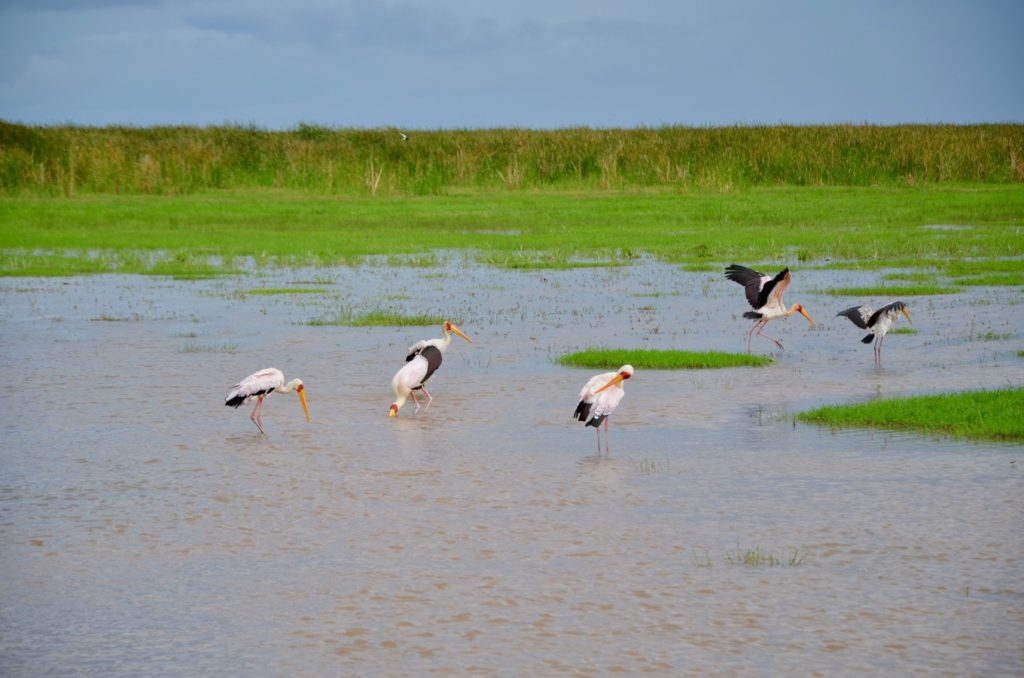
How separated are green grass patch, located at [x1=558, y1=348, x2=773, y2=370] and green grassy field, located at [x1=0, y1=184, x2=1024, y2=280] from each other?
998 cm

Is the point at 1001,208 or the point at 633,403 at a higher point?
the point at 1001,208

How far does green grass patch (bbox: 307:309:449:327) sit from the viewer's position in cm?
1906

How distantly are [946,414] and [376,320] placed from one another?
30.9 ft

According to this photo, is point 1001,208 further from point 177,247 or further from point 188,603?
point 188,603

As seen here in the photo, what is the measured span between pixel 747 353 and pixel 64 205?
28.1 m

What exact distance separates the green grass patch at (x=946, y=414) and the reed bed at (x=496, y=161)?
33.1 meters

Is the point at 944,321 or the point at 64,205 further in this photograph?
the point at 64,205

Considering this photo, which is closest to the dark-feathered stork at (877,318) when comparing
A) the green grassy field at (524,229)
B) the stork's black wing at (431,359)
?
the stork's black wing at (431,359)

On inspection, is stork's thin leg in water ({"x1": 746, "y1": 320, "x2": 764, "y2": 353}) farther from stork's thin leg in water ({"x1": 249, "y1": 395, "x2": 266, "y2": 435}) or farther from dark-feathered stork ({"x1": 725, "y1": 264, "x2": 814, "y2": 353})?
stork's thin leg in water ({"x1": 249, "y1": 395, "x2": 266, "y2": 435})

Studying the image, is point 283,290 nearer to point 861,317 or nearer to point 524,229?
point 861,317

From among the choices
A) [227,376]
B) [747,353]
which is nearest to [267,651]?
[227,376]

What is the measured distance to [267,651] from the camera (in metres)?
6.54

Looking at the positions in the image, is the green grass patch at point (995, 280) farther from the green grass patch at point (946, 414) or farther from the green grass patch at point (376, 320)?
the green grass patch at point (946, 414)

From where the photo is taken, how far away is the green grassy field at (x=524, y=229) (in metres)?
28.9
